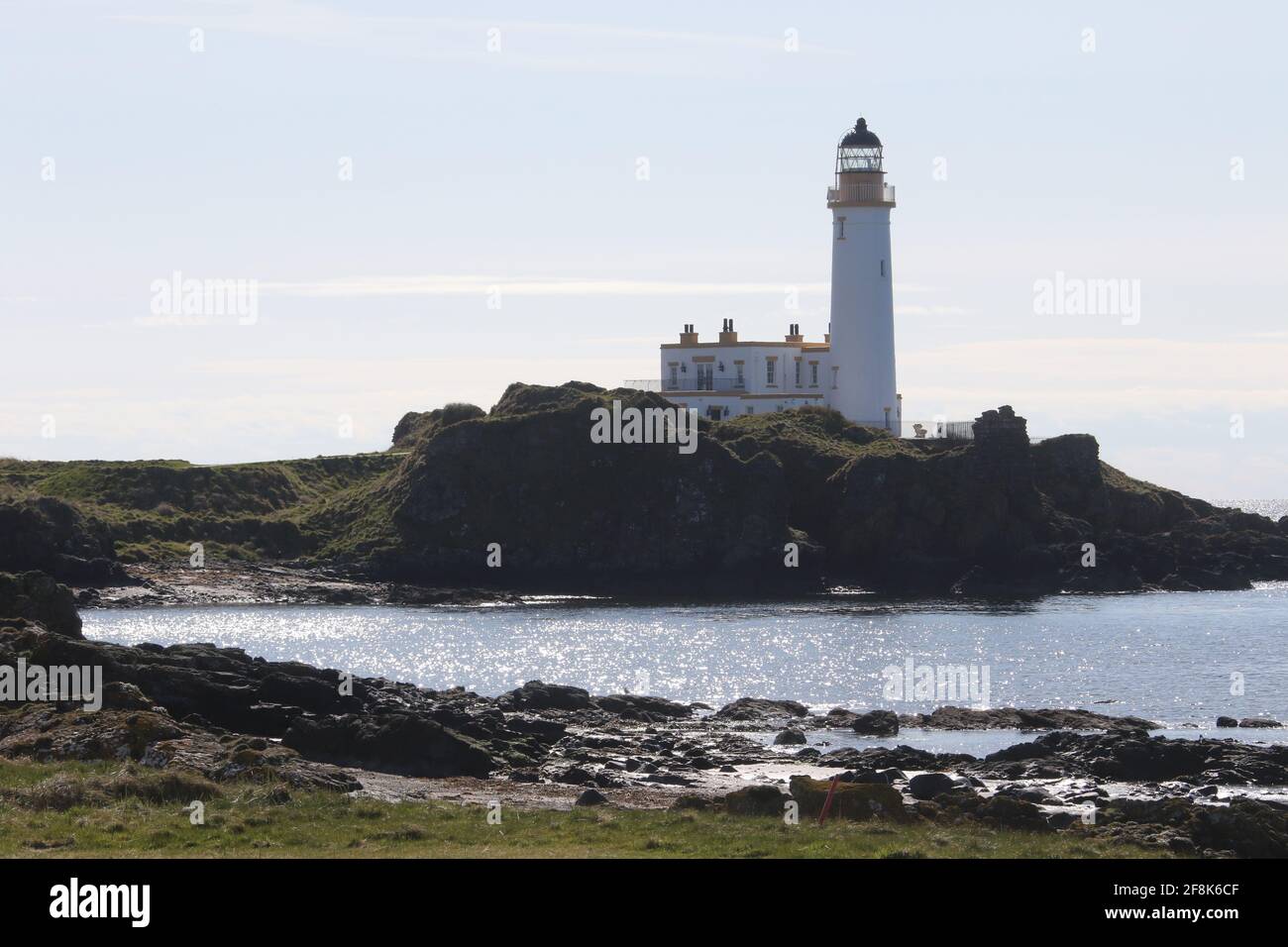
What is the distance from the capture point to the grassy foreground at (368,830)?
20500mm

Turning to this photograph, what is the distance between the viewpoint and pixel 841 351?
10244cm

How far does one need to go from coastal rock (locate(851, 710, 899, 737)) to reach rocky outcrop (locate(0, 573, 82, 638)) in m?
22.0

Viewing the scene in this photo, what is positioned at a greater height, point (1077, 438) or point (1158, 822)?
point (1077, 438)

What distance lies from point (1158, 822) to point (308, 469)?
93.8 meters

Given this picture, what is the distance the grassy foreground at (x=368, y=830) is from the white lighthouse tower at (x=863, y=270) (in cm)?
7600

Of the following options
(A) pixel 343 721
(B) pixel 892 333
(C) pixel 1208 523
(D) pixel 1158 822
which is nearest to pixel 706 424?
(B) pixel 892 333

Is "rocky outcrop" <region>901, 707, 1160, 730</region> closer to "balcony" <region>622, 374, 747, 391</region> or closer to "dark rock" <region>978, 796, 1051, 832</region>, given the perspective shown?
"dark rock" <region>978, 796, 1051, 832</region>

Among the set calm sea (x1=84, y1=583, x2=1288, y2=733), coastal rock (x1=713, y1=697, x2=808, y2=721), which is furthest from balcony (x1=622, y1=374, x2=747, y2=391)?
coastal rock (x1=713, y1=697, x2=808, y2=721)

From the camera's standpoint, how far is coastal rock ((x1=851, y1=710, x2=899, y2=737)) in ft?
141

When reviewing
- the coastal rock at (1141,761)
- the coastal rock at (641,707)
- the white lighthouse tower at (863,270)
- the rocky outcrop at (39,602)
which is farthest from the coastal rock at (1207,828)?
the white lighthouse tower at (863,270)

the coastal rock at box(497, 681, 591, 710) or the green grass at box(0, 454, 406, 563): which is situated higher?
the green grass at box(0, 454, 406, 563)

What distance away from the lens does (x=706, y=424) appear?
318ft
